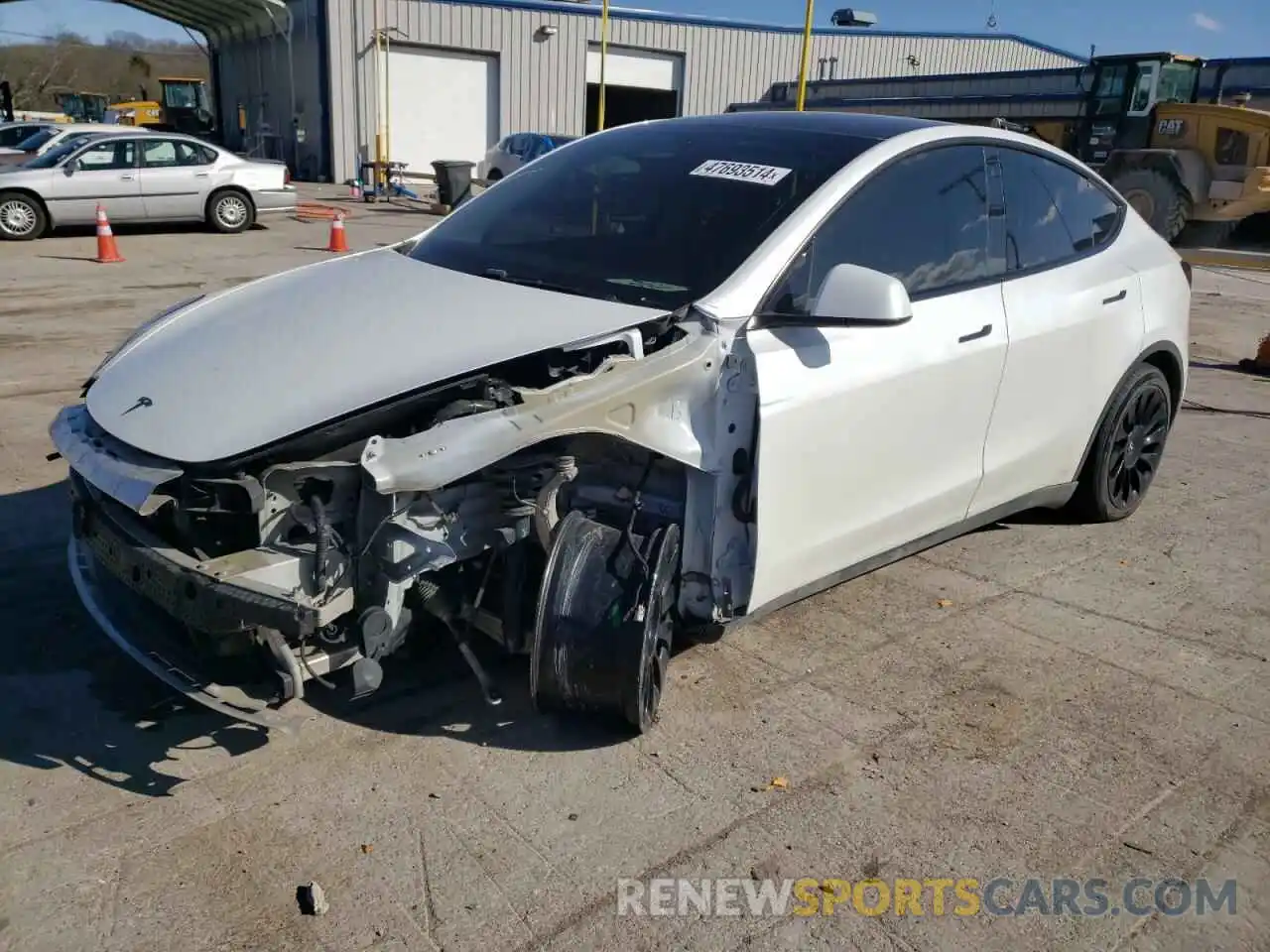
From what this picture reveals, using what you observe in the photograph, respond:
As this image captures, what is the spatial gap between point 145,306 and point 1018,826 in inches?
382

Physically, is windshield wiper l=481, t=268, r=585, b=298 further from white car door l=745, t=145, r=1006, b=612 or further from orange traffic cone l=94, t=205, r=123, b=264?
orange traffic cone l=94, t=205, r=123, b=264

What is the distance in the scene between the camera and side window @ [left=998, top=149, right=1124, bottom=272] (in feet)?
13.7

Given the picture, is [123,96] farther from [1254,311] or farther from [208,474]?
[208,474]

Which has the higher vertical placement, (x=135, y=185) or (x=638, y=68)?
(x=638, y=68)

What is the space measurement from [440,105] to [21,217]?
1658cm

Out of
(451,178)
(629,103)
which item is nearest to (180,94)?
(629,103)

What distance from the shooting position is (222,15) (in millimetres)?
34531

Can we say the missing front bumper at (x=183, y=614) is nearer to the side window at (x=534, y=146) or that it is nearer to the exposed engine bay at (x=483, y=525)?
the exposed engine bay at (x=483, y=525)

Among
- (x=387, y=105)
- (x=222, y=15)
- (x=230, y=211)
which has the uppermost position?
(x=222, y=15)

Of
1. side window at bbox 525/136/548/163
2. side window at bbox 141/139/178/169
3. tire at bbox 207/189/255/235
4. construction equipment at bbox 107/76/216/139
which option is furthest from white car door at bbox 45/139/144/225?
construction equipment at bbox 107/76/216/139

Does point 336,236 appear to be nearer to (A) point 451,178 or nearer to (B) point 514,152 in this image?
(A) point 451,178

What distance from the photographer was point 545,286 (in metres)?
3.45

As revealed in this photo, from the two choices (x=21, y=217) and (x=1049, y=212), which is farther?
(x=21, y=217)

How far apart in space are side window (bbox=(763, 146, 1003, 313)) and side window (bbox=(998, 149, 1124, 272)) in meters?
0.18
